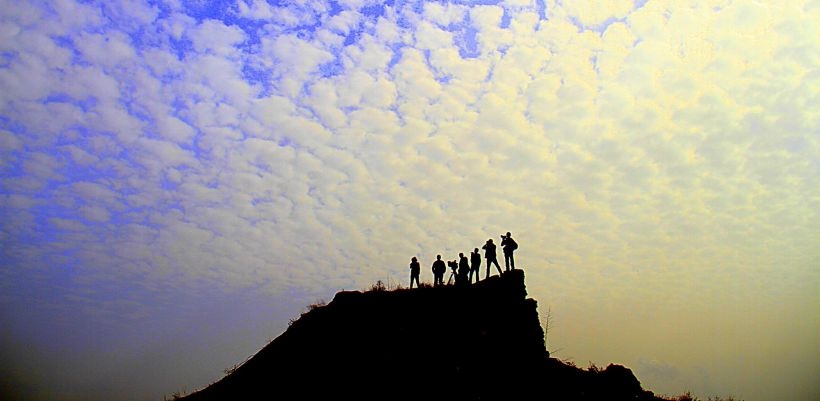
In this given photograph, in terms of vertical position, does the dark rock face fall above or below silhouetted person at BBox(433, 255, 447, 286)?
below

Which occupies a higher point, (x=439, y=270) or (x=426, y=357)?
(x=439, y=270)

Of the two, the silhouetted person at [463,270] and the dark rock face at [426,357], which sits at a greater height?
the silhouetted person at [463,270]

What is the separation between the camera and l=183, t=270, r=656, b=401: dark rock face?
932 inches

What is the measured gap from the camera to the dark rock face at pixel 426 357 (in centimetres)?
2367

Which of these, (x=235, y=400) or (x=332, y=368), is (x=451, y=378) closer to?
(x=332, y=368)

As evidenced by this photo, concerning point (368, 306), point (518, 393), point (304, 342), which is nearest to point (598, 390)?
point (518, 393)

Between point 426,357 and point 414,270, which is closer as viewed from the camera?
point 426,357

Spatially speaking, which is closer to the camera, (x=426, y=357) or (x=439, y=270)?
(x=426, y=357)

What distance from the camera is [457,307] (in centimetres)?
2641

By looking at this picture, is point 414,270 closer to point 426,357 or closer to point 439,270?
point 439,270

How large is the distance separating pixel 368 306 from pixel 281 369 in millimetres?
5014

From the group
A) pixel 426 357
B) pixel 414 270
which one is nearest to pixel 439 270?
pixel 414 270

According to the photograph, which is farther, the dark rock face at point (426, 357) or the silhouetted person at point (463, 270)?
the silhouetted person at point (463, 270)

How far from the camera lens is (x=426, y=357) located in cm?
2442
